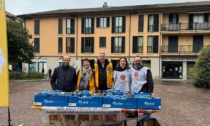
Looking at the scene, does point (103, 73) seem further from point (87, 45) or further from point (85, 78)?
point (87, 45)

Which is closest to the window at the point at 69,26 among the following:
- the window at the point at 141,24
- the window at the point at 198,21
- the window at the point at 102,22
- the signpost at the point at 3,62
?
the window at the point at 102,22

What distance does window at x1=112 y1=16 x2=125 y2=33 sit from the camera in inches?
1693

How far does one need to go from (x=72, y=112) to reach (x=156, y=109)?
5.39 ft

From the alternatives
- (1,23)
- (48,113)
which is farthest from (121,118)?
(1,23)

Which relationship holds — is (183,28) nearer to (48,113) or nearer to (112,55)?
(112,55)

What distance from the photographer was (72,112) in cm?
582

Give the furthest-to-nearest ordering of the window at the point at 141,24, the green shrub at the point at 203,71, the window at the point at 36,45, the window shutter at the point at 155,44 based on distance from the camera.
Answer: the window at the point at 36,45
the window at the point at 141,24
the window shutter at the point at 155,44
the green shrub at the point at 203,71

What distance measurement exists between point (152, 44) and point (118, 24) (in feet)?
19.3

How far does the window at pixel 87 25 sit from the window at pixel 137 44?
22.3 ft

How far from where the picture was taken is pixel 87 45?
147 ft

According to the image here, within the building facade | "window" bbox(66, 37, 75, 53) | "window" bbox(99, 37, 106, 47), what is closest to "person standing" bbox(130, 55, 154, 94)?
the building facade

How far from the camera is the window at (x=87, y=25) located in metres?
44.7

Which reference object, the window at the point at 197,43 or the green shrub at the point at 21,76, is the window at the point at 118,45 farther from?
the green shrub at the point at 21,76

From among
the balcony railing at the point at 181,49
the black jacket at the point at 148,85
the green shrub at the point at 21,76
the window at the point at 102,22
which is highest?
the window at the point at 102,22
